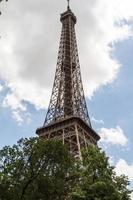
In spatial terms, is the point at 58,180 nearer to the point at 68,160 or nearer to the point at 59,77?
the point at 68,160

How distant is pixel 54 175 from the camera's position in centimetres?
3728

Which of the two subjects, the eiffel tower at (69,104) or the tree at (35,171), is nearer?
the tree at (35,171)

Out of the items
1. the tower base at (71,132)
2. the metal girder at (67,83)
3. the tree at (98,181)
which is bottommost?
the tree at (98,181)

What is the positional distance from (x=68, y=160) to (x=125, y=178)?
4.53m

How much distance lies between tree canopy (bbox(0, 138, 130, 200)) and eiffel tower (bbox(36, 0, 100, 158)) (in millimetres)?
30581

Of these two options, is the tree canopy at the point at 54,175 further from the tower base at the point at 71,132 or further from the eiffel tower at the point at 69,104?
the tower base at the point at 71,132

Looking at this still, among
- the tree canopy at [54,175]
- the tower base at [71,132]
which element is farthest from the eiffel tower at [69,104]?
the tree canopy at [54,175]

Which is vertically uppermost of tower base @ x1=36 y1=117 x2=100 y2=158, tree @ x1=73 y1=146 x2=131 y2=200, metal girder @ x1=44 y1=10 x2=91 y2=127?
metal girder @ x1=44 y1=10 x2=91 y2=127

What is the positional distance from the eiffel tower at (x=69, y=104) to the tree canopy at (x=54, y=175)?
1204 inches

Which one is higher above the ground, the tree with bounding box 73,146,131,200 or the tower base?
the tower base

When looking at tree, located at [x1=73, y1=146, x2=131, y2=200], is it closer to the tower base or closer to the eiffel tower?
the eiffel tower

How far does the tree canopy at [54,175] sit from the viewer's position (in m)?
35.1

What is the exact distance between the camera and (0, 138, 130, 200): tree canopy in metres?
35.1

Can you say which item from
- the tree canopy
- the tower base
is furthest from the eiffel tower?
the tree canopy
